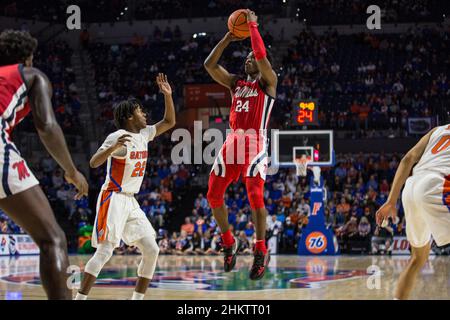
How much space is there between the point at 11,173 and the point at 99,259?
236 cm

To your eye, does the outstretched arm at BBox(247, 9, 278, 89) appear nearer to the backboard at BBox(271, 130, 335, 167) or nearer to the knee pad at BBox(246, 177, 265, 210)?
the knee pad at BBox(246, 177, 265, 210)

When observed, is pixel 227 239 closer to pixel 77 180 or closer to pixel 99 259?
pixel 99 259

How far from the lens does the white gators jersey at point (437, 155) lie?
5.50m

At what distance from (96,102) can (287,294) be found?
22.0 m

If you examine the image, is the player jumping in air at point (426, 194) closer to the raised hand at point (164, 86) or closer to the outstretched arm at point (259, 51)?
the outstretched arm at point (259, 51)

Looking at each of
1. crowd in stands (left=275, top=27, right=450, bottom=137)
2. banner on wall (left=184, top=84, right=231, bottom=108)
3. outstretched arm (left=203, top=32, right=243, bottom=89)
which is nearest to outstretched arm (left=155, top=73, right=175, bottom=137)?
outstretched arm (left=203, top=32, right=243, bottom=89)

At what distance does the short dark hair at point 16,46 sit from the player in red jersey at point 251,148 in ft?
9.57

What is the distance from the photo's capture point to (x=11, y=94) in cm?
457

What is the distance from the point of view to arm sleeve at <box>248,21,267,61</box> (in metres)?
7.09

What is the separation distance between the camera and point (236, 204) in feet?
71.9

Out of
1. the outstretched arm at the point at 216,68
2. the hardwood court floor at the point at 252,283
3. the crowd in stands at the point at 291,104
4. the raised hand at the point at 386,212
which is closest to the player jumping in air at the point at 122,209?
the outstretched arm at the point at 216,68

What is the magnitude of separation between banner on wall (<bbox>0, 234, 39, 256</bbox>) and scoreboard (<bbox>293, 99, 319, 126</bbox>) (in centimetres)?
906
